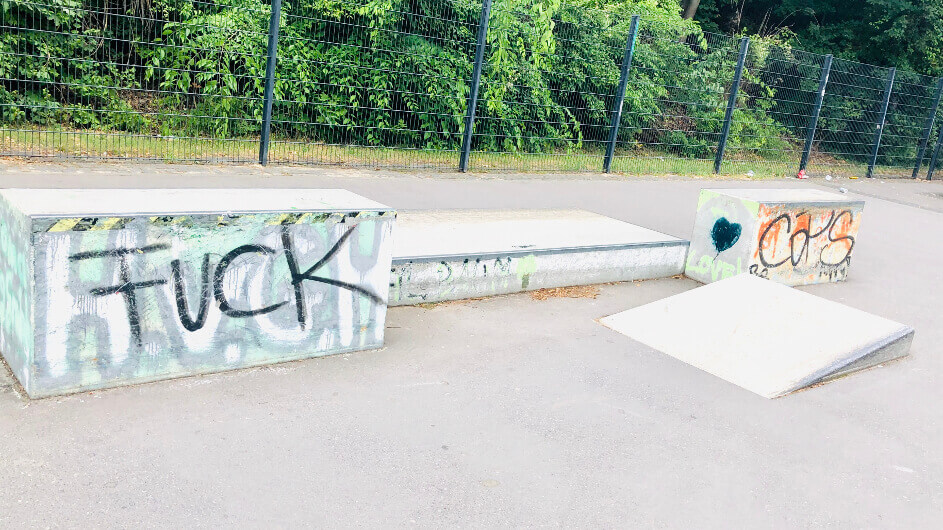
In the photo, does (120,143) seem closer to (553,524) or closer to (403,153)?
(403,153)

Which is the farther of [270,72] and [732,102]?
[732,102]

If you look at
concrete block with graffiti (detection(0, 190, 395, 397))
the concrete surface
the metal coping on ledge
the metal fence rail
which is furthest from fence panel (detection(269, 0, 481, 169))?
concrete block with graffiti (detection(0, 190, 395, 397))

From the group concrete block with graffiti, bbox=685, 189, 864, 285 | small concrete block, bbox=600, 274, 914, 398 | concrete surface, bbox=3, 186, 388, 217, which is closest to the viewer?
concrete surface, bbox=3, 186, 388, 217

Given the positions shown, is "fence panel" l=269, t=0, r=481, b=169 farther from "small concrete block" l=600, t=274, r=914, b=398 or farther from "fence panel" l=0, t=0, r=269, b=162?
"small concrete block" l=600, t=274, r=914, b=398

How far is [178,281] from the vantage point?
156 inches

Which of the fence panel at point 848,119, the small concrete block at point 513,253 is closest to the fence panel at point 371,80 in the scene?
the small concrete block at point 513,253

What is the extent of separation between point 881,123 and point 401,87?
1218cm

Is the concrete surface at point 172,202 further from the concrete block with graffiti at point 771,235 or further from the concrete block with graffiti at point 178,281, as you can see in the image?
the concrete block with graffiti at point 771,235

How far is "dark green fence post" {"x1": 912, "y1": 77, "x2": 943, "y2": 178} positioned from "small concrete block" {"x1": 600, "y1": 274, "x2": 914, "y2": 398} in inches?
592

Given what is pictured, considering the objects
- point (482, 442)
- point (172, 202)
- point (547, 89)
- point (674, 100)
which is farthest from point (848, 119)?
point (172, 202)

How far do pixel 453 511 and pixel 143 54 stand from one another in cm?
719

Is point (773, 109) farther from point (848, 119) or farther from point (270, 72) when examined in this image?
point (270, 72)

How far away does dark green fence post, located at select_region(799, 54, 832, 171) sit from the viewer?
612 inches

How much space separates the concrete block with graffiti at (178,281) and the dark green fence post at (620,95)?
28.7 feet
